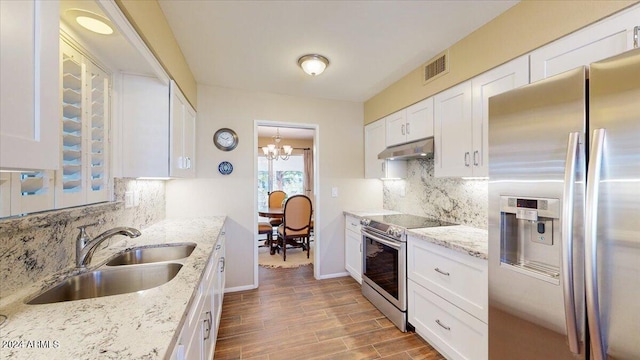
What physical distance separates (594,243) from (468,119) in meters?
1.28

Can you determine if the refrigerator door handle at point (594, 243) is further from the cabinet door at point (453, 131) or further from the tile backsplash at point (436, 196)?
the tile backsplash at point (436, 196)

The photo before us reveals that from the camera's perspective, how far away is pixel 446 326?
1.84 metres

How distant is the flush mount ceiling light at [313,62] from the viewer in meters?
2.34

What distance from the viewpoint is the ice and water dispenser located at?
3.57 feet

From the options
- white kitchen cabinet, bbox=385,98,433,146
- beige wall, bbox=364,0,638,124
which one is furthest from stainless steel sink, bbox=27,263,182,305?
beige wall, bbox=364,0,638,124

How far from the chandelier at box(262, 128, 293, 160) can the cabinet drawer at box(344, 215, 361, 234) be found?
2931 millimetres

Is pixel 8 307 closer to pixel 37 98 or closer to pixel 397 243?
pixel 37 98

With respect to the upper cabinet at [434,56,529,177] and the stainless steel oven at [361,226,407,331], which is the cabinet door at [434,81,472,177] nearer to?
the upper cabinet at [434,56,529,177]

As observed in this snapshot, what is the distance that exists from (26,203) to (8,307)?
387 mm

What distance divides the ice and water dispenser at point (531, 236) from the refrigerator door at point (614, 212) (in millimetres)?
146

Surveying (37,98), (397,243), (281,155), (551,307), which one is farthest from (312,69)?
(281,155)

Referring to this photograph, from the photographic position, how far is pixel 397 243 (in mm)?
2287

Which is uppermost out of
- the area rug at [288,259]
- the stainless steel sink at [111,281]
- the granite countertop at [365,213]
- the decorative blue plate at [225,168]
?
the decorative blue plate at [225,168]

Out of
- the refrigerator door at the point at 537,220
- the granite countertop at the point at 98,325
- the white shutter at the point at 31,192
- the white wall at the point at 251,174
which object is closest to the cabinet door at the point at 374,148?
the white wall at the point at 251,174
